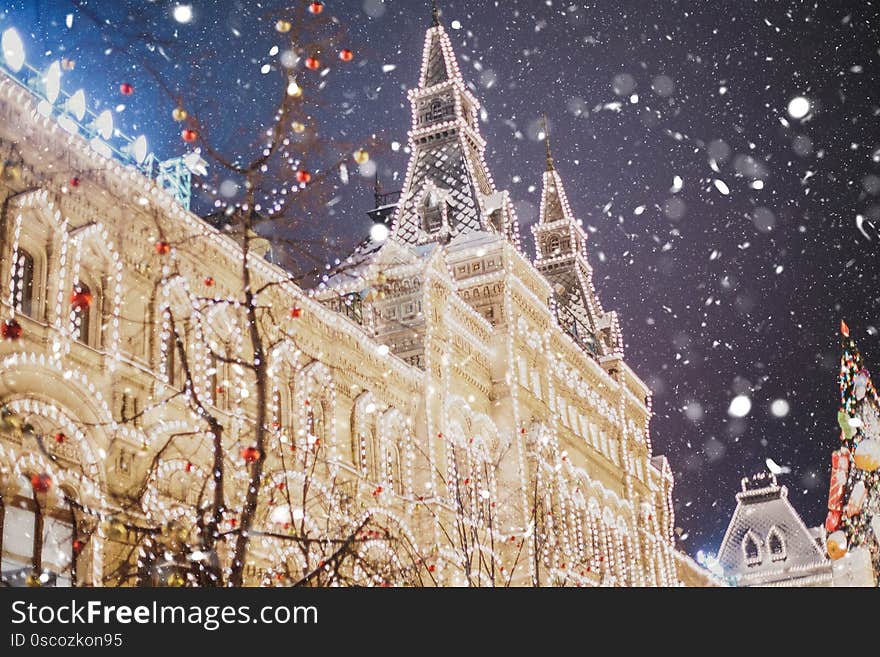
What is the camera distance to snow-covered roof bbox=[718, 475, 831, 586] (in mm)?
57625

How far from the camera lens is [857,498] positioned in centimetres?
3156

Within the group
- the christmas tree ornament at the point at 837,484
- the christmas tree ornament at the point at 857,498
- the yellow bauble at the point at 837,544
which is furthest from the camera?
the yellow bauble at the point at 837,544

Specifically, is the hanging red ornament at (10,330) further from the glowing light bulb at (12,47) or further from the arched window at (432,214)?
the arched window at (432,214)

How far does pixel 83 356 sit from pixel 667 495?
121 ft

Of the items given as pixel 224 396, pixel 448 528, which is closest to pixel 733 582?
pixel 448 528

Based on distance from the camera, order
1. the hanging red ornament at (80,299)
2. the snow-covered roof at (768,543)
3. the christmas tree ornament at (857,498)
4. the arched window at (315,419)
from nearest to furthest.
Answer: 1. the hanging red ornament at (80,299)
2. the arched window at (315,419)
3. the christmas tree ornament at (857,498)
4. the snow-covered roof at (768,543)

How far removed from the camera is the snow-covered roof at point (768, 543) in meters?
57.6

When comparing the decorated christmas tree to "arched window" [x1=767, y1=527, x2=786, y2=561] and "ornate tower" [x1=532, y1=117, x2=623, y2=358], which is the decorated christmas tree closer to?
"ornate tower" [x1=532, y1=117, x2=623, y2=358]

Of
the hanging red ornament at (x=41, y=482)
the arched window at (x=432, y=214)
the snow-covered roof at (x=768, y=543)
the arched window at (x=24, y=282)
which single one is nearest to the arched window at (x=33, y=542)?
the hanging red ornament at (x=41, y=482)

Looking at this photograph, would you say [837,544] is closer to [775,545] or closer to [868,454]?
[868,454]

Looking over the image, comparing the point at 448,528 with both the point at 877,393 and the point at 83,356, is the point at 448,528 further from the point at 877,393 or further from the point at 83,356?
the point at 877,393

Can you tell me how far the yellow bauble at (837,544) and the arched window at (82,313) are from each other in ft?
84.4

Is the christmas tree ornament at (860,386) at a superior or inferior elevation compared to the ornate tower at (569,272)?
inferior

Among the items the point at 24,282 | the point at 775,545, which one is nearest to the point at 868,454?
the point at 24,282
